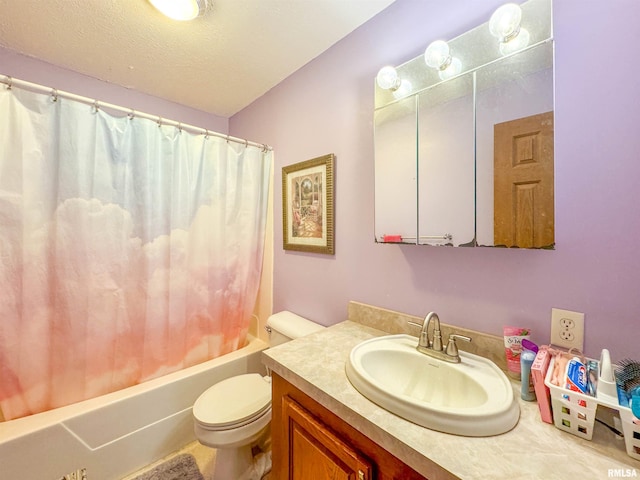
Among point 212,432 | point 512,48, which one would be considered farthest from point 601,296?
point 212,432

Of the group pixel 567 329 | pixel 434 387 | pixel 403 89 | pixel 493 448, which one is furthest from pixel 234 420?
pixel 403 89

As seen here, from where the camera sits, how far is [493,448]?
570 mm

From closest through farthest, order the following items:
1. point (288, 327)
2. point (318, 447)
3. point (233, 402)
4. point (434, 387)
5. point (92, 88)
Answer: point (318, 447)
point (434, 387)
point (233, 402)
point (288, 327)
point (92, 88)

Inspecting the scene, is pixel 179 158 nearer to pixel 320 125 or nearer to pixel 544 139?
pixel 320 125

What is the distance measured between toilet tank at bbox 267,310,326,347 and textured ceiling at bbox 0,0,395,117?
5.16 ft

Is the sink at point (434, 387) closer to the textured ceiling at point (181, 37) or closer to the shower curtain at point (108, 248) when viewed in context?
the shower curtain at point (108, 248)

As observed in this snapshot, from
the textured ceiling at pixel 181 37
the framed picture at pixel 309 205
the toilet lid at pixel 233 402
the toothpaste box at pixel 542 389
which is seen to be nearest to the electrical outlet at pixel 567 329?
the toothpaste box at pixel 542 389

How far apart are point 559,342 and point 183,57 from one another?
2.21 m

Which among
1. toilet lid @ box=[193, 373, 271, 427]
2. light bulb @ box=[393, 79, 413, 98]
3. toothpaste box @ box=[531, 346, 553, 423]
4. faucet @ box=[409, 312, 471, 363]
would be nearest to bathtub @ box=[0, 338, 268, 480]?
toilet lid @ box=[193, 373, 271, 427]

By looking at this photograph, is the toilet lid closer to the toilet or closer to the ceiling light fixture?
the toilet

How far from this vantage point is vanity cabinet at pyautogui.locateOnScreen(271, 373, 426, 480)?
2.14 feet

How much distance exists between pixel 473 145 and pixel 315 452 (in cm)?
114

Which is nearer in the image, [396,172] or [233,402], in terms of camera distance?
[396,172]

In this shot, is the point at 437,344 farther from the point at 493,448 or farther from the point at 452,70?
the point at 452,70
